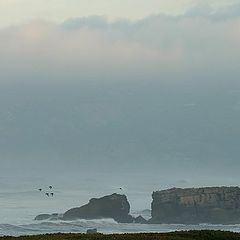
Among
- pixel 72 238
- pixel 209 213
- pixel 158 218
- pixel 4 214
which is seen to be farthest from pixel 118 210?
pixel 72 238

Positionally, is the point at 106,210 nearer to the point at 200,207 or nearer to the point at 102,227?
the point at 200,207

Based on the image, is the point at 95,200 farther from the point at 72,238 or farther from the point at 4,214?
the point at 72,238

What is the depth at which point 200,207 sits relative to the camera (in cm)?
17538

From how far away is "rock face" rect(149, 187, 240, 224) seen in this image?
174 metres

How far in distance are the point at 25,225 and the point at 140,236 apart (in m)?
113

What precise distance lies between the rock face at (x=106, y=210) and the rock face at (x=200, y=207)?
251 inches

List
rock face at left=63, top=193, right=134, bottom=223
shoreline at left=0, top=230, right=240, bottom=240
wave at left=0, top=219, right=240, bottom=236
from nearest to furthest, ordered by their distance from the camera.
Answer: shoreline at left=0, top=230, right=240, bottom=240 → wave at left=0, top=219, right=240, bottom=236 → rock face at left=63, top=193, right=134, bottom=223

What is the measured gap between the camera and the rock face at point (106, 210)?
17625 cm

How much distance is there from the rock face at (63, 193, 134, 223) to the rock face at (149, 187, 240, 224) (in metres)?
6.36

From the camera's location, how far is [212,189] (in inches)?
7028

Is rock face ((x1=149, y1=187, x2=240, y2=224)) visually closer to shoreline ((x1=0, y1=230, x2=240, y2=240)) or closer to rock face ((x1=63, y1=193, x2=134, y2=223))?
rock face ((x1=63, y1=193, x2=134, y2=223))

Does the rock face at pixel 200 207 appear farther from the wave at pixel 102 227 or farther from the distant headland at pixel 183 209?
the wave at pixel 102 227

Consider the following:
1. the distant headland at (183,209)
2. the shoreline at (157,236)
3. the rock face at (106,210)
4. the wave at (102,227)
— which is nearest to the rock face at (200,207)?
the distant headland at (183,209)

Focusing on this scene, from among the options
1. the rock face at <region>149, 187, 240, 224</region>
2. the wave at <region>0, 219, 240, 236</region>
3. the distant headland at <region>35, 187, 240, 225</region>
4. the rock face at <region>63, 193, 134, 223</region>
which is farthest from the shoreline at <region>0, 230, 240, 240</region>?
the rock face at <region>63, 193, 134, 223</region>
